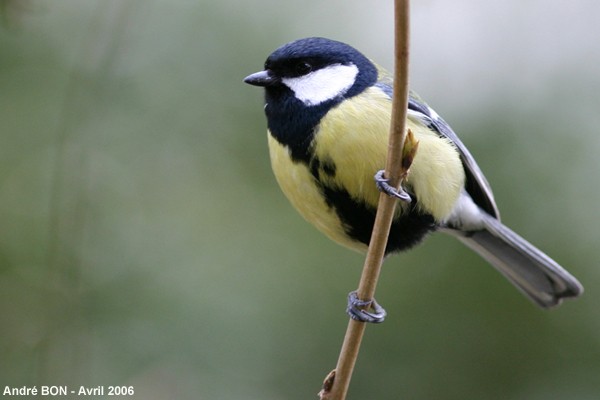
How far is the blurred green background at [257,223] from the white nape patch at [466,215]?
0.51m

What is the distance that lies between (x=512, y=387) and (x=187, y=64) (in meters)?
2.01

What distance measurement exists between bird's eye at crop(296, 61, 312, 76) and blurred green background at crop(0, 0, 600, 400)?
3.25 feet

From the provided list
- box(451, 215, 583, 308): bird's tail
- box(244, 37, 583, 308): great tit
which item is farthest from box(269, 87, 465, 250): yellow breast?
box(451, 215, 583, 308): bird's tail

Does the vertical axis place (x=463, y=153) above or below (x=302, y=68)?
below

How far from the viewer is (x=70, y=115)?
217cm

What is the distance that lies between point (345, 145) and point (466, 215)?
800 millimetres

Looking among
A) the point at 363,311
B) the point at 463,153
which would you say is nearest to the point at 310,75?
the point at 463,153

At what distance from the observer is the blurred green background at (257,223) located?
10.4ft

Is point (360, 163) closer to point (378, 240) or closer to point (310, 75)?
point (310, 75)

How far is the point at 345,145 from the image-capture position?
2.11 m

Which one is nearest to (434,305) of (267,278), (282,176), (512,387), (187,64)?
(512,387)

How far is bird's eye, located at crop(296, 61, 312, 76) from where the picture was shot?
228 centimetres

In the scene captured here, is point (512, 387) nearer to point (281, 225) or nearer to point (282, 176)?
point (281, 225)

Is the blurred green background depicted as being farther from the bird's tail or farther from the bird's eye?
the bird's eye
